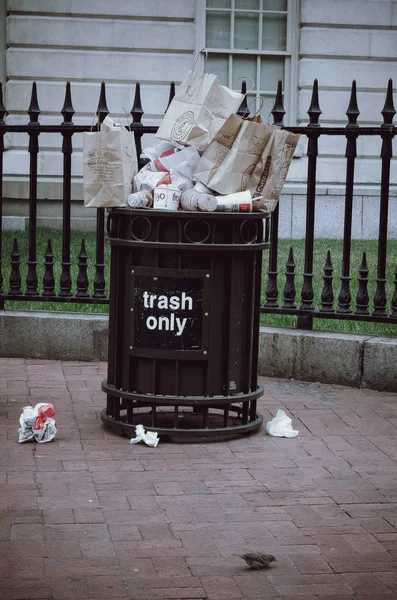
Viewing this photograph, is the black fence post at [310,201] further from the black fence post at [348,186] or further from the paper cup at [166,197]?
the paper cup at [166,197]

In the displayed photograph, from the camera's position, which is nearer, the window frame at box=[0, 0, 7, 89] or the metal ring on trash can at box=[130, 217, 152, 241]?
the metal ring on trash can at box=[130, 217, 152, 241]

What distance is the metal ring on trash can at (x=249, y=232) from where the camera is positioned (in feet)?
18.5

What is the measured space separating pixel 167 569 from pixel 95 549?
1.07 feet

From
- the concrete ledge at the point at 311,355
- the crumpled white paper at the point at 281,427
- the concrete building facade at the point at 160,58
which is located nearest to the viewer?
the crumpled white paper at the point at 281,427

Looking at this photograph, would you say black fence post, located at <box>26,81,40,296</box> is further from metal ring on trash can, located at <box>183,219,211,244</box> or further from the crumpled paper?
metal ring on trash can, located at <box>183,219,211,244</box>

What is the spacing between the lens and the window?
16.8 m

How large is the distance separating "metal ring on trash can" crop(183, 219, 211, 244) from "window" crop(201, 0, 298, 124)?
11559 mm

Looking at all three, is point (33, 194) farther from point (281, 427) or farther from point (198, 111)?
point (281, 427)

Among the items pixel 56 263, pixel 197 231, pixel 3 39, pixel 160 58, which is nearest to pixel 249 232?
pixel 197 231

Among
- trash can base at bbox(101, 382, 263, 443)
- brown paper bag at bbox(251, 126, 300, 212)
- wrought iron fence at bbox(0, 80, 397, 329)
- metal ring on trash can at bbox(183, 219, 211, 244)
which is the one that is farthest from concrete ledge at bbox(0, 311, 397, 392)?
metal ring on trash can at bbox(183, 219, 211, 244)

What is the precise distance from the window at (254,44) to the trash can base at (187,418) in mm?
11276

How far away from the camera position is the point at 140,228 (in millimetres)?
5621

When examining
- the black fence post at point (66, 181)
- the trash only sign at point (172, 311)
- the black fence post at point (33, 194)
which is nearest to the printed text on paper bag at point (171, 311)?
the trash only sign at point (172, 311)

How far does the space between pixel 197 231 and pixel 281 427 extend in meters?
1.15
